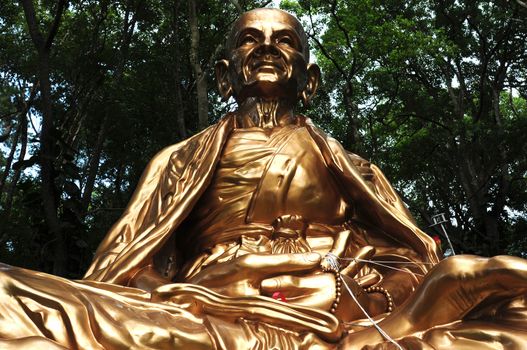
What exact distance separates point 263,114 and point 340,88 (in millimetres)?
9822

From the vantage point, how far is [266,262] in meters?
3.64

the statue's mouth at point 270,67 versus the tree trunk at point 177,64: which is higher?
the tree trunk at point 177,64

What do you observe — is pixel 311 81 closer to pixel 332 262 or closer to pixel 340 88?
pixel 332 262

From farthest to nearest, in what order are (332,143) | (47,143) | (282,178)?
(47,143)
(332,143)
(282,178)

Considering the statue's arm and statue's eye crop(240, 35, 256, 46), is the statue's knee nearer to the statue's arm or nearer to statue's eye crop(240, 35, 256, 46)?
the statue's arm

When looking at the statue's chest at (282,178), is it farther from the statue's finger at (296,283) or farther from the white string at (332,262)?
the statue's finger at (296,283)

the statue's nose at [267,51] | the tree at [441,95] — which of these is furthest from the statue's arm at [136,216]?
the tree at [441,95]

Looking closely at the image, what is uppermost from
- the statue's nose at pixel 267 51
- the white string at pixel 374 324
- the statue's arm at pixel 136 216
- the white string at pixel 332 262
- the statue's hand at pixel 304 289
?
the statue's nose at pixel 267 51

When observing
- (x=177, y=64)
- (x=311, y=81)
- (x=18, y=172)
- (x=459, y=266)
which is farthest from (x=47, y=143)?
(x=459, y=266)

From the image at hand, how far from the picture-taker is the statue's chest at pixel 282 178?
449 cm

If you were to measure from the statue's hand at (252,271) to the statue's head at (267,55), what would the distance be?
1643 millimetres

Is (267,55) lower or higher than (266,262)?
higher

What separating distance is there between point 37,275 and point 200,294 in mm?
709

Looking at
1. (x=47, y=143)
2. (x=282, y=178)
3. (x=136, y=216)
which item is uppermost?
(x=47, y=143)
